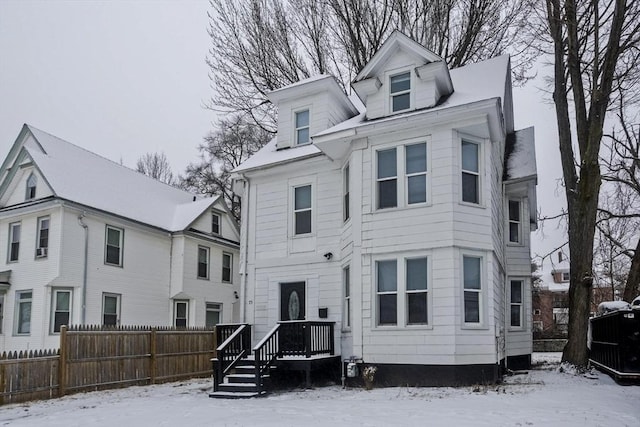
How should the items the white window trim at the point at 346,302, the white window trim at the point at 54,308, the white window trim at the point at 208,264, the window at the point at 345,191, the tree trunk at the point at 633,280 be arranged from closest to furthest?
the white window trim at the point at 346,302 < the window at the point at 345,191 < the tree trunk at the point at 633,280 < the white window trim at the point at 54,308 < the white window trim at the point at 208,264

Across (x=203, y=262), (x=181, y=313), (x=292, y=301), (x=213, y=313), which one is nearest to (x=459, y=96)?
(x=292, y=301)

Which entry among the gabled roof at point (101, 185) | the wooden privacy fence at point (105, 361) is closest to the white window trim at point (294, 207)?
the wooden privacy fence at point (105, 361)

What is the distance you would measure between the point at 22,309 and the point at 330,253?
12546 mm

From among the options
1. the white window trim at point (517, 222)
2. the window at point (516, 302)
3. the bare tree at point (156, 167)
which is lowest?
the window at point (516, 302)

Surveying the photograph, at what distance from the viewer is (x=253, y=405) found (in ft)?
36.6

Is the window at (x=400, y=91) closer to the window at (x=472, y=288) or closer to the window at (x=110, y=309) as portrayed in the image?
the window at (x=472, y=288)

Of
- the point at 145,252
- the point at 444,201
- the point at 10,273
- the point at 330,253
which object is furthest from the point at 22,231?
the point at 444,201

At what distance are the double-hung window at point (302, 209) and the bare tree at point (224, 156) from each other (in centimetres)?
1693

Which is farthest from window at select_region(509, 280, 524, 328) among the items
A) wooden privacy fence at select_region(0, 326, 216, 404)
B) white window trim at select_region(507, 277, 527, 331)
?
wooden privacy fence at select_region(0, 326, 216, 404)

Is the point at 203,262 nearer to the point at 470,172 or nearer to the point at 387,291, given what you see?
the point at 387,291

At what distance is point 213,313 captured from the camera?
26531 millimetres

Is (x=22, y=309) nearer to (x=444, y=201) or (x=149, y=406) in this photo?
(x=149, y=406)

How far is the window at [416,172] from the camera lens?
13.1 m

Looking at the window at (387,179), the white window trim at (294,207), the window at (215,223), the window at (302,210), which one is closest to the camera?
the window at (387,179)
